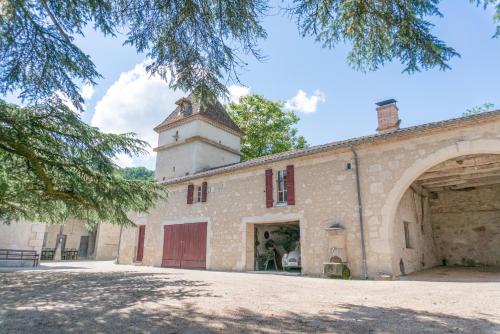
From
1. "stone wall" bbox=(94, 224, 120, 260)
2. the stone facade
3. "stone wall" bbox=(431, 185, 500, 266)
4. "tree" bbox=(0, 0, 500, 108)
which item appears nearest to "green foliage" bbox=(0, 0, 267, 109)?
"tree" bbox=(0, 0, 500, 108)

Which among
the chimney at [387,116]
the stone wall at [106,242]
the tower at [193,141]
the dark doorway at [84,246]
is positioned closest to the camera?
the chimney at [387,116]

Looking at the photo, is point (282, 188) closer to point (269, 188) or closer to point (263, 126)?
point (269, 188)

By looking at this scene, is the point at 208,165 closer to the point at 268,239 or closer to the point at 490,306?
the point at 268,239

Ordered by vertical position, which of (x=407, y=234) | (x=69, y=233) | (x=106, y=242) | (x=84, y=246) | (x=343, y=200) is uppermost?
(x=343, y=200)

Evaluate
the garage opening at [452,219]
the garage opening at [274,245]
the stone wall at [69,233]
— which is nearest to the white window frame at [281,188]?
the garage opening at [274,245]

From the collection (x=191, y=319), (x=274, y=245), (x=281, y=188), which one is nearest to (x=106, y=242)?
(x=274, y=245)

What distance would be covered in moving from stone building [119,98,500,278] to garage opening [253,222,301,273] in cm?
10

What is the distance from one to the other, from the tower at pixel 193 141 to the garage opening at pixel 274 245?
18.7 ft

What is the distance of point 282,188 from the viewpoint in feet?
36.3

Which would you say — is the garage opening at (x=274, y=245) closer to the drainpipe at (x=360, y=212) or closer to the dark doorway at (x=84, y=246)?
the drainpipe at (x=360, y=212)

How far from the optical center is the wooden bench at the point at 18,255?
1237 cm

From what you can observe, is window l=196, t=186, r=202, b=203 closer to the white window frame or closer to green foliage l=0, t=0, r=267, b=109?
the white window frame

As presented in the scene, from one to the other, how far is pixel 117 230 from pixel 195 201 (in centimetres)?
1268

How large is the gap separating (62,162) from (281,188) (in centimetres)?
678
